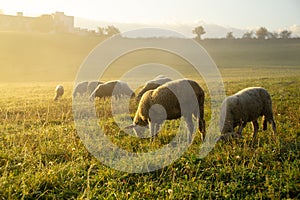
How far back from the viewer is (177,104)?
25.7ft

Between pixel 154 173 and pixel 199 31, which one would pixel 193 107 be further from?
pixel 199 31

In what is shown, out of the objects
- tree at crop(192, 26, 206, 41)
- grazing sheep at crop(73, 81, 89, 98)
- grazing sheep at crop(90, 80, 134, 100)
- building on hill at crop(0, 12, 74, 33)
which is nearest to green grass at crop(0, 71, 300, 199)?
grazing sheep at crop(90, 80, 134, 100)

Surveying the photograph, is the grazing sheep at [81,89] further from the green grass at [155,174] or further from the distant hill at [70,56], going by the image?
the distant hill at [70,56]

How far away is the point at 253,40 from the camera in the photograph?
91.5 meters

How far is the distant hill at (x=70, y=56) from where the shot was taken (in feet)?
166

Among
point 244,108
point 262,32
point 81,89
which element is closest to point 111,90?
point 81,89

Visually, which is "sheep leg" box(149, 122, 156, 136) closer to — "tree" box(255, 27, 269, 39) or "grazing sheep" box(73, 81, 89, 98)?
"grazing sheep" box(73, 81, 89, 98)

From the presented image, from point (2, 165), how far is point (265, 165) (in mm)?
4811

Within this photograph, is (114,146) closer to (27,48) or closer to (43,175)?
(43,175)

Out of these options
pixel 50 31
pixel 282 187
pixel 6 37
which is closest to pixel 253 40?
pixel 50 31

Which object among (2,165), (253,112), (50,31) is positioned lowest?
(2,165)

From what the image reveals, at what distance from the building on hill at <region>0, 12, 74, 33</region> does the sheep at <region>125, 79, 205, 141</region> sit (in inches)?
3520

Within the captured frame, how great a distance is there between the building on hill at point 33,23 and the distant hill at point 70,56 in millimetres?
18717

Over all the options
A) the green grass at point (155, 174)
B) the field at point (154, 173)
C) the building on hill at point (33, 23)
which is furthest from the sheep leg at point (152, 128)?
the building on hill at point (33, 23)
